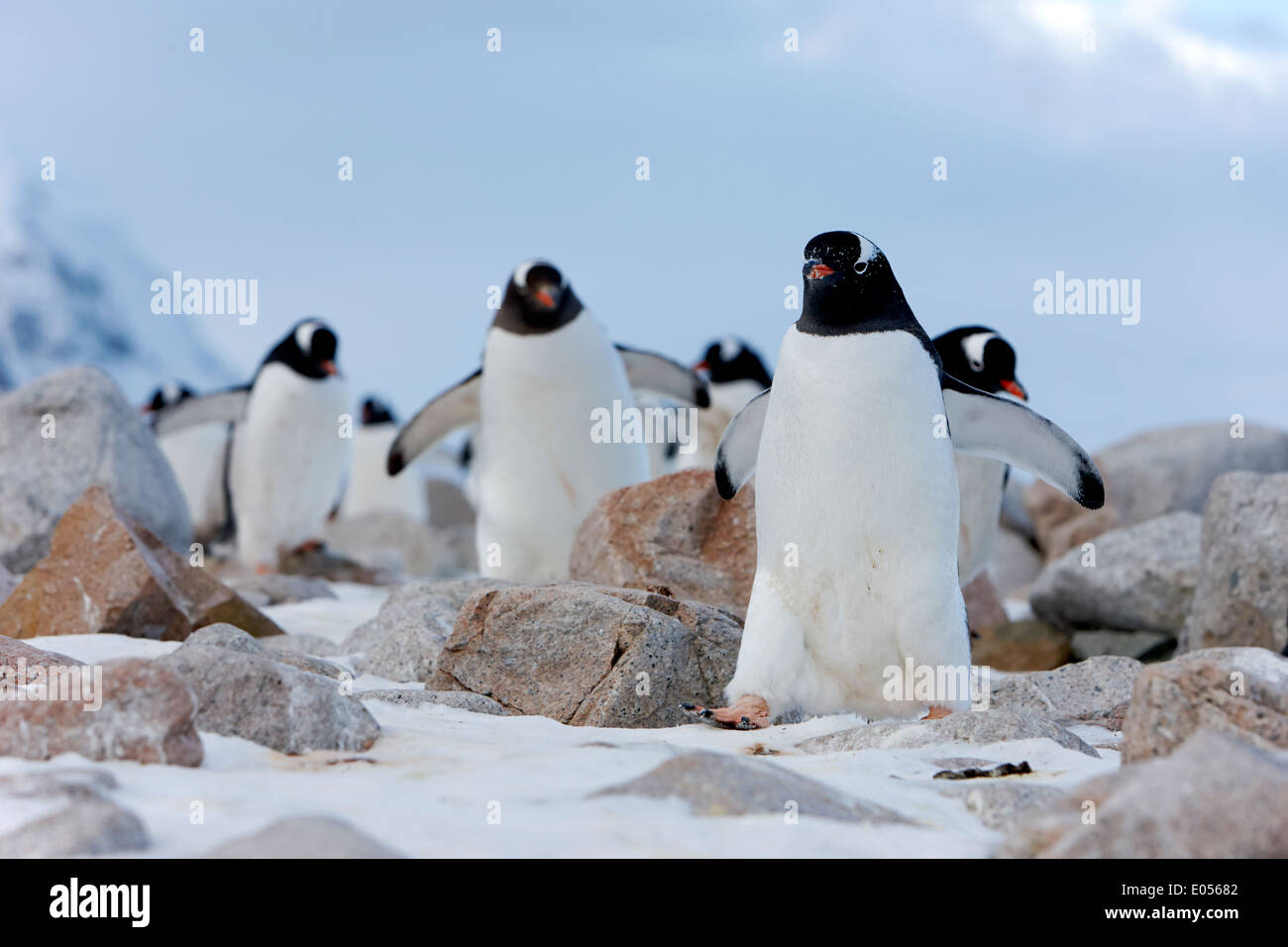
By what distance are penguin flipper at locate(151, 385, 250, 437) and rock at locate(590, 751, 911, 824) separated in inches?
408

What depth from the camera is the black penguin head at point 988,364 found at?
679 cm

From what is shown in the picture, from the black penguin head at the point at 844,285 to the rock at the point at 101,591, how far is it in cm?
319

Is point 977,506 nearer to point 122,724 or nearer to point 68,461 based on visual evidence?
point 122,724

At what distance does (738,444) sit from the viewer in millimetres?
5230

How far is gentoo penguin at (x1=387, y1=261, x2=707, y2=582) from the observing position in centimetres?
756

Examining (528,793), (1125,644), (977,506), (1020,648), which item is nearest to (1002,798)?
(528,793)

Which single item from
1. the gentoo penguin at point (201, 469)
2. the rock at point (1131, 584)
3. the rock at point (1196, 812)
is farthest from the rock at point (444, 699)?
the gentoo penguin at point (201, 469)

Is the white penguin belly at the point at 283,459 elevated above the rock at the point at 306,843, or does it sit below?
above

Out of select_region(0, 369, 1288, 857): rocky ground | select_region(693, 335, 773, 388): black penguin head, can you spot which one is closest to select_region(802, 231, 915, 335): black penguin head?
select_region(0, 369, 1288, 857): rocky ground

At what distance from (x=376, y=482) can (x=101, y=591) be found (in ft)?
48.0

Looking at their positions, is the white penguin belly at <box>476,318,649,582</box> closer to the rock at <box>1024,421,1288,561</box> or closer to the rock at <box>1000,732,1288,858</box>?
the rock at <box>1000,732,1288,858</box>

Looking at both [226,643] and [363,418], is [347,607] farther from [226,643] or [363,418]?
[363,418]

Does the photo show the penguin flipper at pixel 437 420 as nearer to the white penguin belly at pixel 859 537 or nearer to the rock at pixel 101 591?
the rock at pixel 101 591
